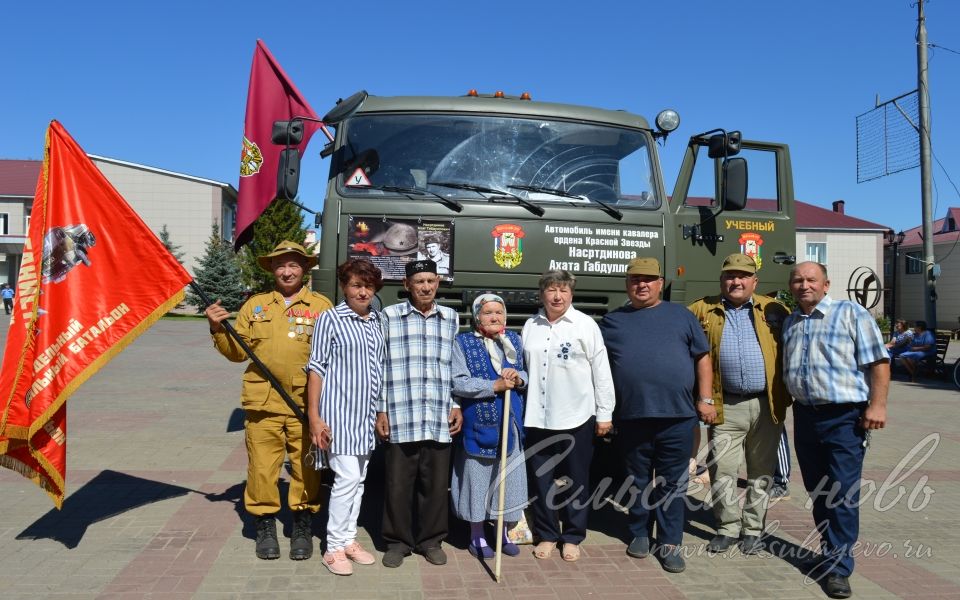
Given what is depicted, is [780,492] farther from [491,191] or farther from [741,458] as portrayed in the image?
[491,191]

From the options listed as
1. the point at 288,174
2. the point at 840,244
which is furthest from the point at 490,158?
the point at 840,244

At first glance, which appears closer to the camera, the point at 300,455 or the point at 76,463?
the point at 300,455

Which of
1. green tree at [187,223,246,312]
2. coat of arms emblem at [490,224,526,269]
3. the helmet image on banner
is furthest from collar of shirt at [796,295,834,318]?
green tree at [187,223,246,312]

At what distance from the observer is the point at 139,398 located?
11133mm

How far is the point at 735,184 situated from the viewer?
19.0 ft

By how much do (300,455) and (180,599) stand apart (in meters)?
1.02

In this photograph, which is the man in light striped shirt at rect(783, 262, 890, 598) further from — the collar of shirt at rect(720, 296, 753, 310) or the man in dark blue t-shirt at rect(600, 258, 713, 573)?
the man in dark blue t-shirt at rect(600, 258, 713, 573)

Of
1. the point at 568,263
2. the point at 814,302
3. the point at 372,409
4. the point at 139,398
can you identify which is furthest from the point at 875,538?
the point at 139,398

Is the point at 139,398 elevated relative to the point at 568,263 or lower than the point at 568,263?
lower

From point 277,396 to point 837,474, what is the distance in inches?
126

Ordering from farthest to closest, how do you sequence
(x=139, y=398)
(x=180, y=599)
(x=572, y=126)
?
(x=139, y=398)
(x=572, y=126)
(x=180, y=599)

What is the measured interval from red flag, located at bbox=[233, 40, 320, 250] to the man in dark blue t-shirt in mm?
3098

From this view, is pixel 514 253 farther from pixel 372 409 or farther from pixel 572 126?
pixel 372 409

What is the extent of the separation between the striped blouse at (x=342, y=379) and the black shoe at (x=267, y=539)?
2.26ft
